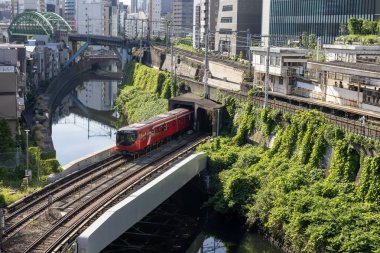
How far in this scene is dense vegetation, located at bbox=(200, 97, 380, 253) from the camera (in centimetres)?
2125

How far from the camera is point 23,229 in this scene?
70.1 ft

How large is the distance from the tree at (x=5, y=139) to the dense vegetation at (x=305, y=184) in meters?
11.4

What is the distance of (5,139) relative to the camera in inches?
1252

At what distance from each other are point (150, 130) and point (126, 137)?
2167mm

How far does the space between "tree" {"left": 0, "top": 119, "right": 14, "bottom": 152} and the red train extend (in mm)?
6035

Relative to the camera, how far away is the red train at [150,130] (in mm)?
32500

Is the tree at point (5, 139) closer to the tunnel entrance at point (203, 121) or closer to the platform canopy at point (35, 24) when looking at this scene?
the tunnel entrance at point (203, 121)

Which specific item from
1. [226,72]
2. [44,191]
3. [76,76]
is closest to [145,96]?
[226,72]

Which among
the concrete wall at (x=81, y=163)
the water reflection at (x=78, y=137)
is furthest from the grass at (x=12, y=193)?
the water reflection at (x=78, y=137)

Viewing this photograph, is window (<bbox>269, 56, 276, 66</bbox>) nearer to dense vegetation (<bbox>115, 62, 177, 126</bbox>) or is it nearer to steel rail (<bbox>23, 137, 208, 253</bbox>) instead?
dense vegetation (<bbox>115, 62, 177, 126</bbox>)

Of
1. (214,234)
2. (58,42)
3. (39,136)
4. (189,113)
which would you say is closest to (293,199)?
(214,234)

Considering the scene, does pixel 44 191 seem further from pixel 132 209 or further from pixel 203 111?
pixel 203 111

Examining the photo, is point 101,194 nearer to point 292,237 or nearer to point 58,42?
point 292,237

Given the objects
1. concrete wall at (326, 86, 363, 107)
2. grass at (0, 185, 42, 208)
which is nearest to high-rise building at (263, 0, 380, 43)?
concrete wall at (326, 86, 363, 107)
